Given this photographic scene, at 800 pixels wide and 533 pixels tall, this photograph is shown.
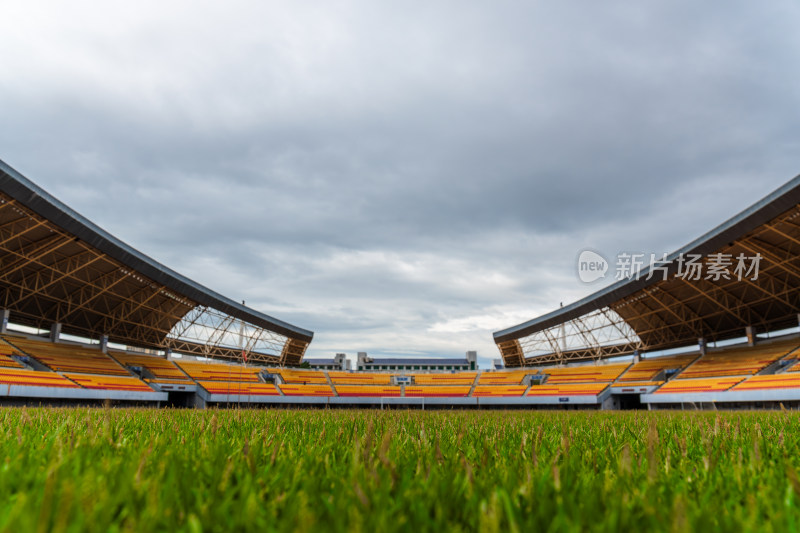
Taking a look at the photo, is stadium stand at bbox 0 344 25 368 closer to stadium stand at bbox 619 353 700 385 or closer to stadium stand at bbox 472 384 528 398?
stadium stand at bbox 472 384 528 398

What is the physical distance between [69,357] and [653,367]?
176 ft

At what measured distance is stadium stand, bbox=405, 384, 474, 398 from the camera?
45.5 m

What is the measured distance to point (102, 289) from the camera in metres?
32.3

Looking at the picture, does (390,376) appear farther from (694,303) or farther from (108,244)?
(108,244)

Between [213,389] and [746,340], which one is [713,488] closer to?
[213,389]

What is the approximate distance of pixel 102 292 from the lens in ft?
107

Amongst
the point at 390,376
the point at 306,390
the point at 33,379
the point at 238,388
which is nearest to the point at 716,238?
the point at 306,390

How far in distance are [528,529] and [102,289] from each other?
38524 mm

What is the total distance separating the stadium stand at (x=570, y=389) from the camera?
135 feet

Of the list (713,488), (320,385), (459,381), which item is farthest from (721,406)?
(713,488)

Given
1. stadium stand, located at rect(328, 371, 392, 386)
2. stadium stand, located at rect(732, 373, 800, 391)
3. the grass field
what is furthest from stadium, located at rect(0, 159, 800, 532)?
stadium stand, located at rect(328, 371, 392, 386)

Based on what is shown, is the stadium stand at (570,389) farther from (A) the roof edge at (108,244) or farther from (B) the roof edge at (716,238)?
(A) the roof edge at (108,244)

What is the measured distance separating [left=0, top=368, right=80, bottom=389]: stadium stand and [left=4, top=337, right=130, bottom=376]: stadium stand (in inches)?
101

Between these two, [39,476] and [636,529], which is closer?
[636,529]
